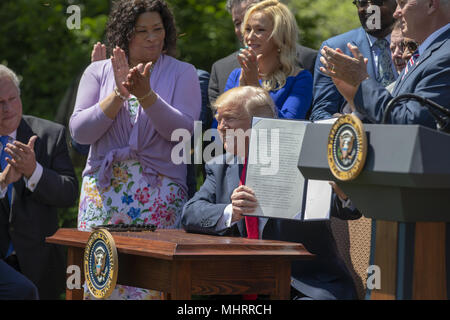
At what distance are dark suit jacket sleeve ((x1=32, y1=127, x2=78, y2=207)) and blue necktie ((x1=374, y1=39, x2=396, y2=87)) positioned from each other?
2.13m

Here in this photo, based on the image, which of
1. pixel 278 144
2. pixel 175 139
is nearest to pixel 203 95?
pixel 175 139

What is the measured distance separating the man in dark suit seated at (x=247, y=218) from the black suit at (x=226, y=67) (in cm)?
124

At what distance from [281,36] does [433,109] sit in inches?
81.8

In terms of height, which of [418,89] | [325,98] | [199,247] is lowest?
[199,247]

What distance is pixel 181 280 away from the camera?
3.59 metres

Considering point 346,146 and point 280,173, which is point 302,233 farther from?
point 346,146

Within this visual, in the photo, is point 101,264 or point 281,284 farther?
point 101,264

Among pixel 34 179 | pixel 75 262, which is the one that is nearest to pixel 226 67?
pixel 34 179

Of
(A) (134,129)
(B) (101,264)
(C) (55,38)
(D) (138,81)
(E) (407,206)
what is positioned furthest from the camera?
(C) (55,38)

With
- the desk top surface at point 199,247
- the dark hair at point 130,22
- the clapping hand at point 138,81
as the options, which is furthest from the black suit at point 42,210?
the desk top surface at point 199,247

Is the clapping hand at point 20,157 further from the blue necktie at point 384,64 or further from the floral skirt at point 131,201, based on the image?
the blue necktie at point 384,64

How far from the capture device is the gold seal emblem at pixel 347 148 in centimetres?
298
